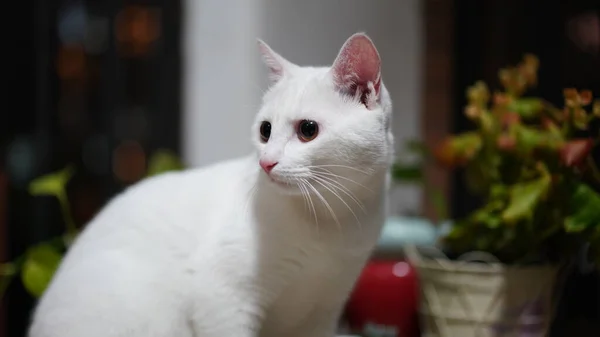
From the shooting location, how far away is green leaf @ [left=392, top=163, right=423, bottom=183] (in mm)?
1275

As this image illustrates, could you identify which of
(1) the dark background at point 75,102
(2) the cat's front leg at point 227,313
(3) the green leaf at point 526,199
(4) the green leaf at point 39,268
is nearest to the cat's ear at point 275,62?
(2) the cat's front leg at point 227,313

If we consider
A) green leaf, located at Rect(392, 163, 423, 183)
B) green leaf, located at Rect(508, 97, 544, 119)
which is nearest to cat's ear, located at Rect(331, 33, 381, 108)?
green leaf, located at Rect(508, 97, 544, 119)

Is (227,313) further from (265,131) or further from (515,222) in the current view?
(515,222)

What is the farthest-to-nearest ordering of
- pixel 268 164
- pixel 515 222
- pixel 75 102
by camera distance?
1. pixel 75 102
2. pixel 515 222
3. pixel 268 164

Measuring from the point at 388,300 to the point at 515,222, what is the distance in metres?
0.30

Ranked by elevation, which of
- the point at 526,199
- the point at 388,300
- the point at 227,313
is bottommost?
the point at 388,300

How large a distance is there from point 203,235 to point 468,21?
1006 mm

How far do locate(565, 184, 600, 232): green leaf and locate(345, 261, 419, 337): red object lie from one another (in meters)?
0.35

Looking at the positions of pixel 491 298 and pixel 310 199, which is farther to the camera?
pixel 491 298

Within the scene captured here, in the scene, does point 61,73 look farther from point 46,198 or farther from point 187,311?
point 187,311

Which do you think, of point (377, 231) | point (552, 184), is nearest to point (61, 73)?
point (377, 231)

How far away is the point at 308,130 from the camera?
0.76 metres

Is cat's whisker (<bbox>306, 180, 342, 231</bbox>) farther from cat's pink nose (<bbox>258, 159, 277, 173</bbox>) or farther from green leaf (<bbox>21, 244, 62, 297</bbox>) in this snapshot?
green leaf (<bbox>21, 244, 62, 297</bbox>)

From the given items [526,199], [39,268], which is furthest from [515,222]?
[39,268]
